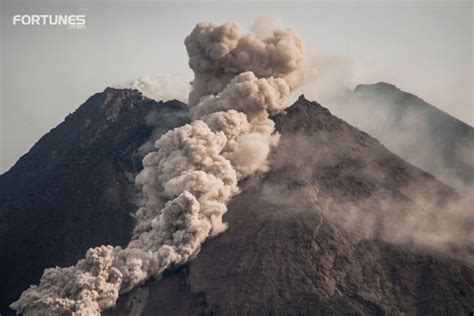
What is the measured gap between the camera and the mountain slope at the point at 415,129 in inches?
4117

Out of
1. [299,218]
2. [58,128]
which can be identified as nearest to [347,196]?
[299,218]

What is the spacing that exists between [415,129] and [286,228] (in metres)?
60.1

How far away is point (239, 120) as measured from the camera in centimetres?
7262

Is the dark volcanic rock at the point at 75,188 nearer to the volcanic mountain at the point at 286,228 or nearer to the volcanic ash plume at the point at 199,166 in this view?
the volcanic mountain at the point at 286,228

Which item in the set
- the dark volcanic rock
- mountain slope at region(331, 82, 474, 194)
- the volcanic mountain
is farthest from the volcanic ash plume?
mountain slope at region(331, 82, 474, 194)

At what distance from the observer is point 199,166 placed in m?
67.2

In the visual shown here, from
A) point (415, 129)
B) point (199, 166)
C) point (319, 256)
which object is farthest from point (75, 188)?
point (415, 129)

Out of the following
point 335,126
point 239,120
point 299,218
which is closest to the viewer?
point 299,218

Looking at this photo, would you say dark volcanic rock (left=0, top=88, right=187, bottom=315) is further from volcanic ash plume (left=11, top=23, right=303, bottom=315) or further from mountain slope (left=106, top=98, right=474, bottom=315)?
mountain slope (left=106, top=98, right=474, bottom=315)

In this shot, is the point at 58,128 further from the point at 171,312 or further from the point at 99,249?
the point at 171,312

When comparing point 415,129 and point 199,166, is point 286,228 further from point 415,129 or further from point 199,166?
point 415,129

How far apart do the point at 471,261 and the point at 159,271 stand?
26.9 meters

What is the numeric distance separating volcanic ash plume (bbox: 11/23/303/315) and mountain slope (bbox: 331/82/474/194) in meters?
36.3

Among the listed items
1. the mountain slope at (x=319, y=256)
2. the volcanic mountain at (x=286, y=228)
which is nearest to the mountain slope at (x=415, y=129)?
the volcanic mountain at (x=286, y=228)
